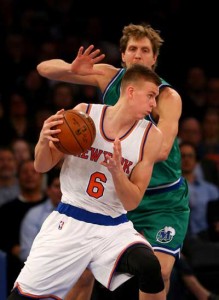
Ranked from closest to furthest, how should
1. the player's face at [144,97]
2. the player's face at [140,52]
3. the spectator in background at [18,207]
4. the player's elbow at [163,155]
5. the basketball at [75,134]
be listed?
the basketball at [75,134], the player's face at [144,97], the player's elbow at [163,155], the player's face at [140,52], the spectator in background at [18,207]

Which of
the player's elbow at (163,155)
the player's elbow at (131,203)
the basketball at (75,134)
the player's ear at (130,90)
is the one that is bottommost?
the player's elbow at (131,203)

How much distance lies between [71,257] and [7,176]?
3.56 metres

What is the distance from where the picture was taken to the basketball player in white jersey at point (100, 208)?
5434 millimetres

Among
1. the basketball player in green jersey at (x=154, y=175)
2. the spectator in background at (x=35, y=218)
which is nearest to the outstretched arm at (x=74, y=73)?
the basketball player in green jersey at (x=154, y=175)

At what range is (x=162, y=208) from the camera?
6367 mm

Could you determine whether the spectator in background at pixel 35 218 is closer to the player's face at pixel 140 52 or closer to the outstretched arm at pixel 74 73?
the outstretched arm at pixel 74 73

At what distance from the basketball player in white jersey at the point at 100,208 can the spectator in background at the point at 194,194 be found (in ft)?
11.1

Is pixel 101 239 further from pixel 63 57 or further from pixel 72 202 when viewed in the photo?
pixel 63 57

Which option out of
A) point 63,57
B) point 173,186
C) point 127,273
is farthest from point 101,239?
point 63,57

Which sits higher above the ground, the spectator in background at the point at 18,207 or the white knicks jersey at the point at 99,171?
the white knicks jersey at the point at 99,171

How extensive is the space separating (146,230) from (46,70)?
1.34 meters

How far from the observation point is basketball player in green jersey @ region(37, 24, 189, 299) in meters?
6.24

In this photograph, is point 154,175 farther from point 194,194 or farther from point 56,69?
point 194,194

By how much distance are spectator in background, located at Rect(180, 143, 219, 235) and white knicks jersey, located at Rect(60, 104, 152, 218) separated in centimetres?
338
